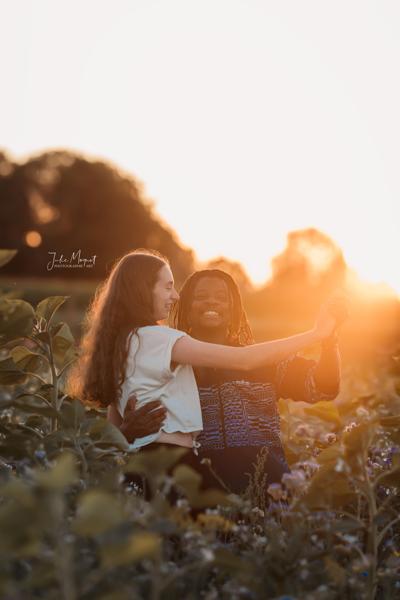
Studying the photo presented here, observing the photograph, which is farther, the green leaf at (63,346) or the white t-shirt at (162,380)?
the white t-shirt at (162,380)

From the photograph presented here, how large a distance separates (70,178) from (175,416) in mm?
39402

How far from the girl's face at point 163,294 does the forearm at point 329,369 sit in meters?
0.77

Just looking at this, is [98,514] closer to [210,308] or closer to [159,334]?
[159,334]

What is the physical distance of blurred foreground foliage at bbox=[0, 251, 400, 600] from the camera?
5.38 ft

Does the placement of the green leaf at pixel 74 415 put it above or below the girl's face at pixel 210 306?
below

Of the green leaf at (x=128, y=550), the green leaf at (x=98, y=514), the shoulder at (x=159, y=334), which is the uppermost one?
the shoulder at (x=159, y=334)

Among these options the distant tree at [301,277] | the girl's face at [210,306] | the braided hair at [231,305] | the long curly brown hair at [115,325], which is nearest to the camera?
the long curly brown hair at [115,325]

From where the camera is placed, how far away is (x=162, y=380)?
3709mm

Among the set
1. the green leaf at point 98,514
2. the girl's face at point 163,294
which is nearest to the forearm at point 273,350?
the girl's face at point 163,294

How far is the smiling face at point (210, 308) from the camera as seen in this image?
4203 mm

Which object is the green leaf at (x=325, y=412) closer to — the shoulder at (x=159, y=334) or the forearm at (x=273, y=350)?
the forearm at (x=273, y=350)

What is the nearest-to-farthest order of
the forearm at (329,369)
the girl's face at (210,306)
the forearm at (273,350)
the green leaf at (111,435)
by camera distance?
the green leaf at (111,435) → the forearm at (273,350) → the forearm at (329,369) → the girl's face at (210,306)

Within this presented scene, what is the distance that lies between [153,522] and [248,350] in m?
1.54
